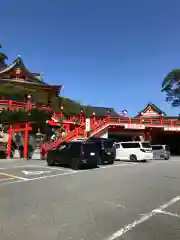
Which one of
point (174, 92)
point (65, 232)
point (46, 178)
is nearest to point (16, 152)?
point (46, 178)

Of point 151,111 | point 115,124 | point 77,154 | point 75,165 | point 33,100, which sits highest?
point 151,111

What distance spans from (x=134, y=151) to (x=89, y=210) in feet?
57.2

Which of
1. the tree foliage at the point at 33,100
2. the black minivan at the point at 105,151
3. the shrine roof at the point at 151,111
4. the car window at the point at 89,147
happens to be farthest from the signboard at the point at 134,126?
the shrine roof at the point at 151,111

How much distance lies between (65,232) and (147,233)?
5.06 feet

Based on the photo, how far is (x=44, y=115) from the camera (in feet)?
99.3

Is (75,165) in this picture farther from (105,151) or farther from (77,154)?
(105,151)

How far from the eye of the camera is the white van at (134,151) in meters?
24.2

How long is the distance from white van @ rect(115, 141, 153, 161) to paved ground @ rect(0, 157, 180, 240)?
12.0 m

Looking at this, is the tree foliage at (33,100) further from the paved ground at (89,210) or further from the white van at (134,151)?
the paved ground at (89,210)

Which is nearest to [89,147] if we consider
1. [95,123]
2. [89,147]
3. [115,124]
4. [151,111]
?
[89,147]

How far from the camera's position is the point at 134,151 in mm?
24500

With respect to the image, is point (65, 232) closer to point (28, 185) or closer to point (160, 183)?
point (28, 185)

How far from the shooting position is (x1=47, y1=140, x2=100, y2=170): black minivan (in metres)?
17.3

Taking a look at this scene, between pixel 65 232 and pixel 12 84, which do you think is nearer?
pixel 65 232
